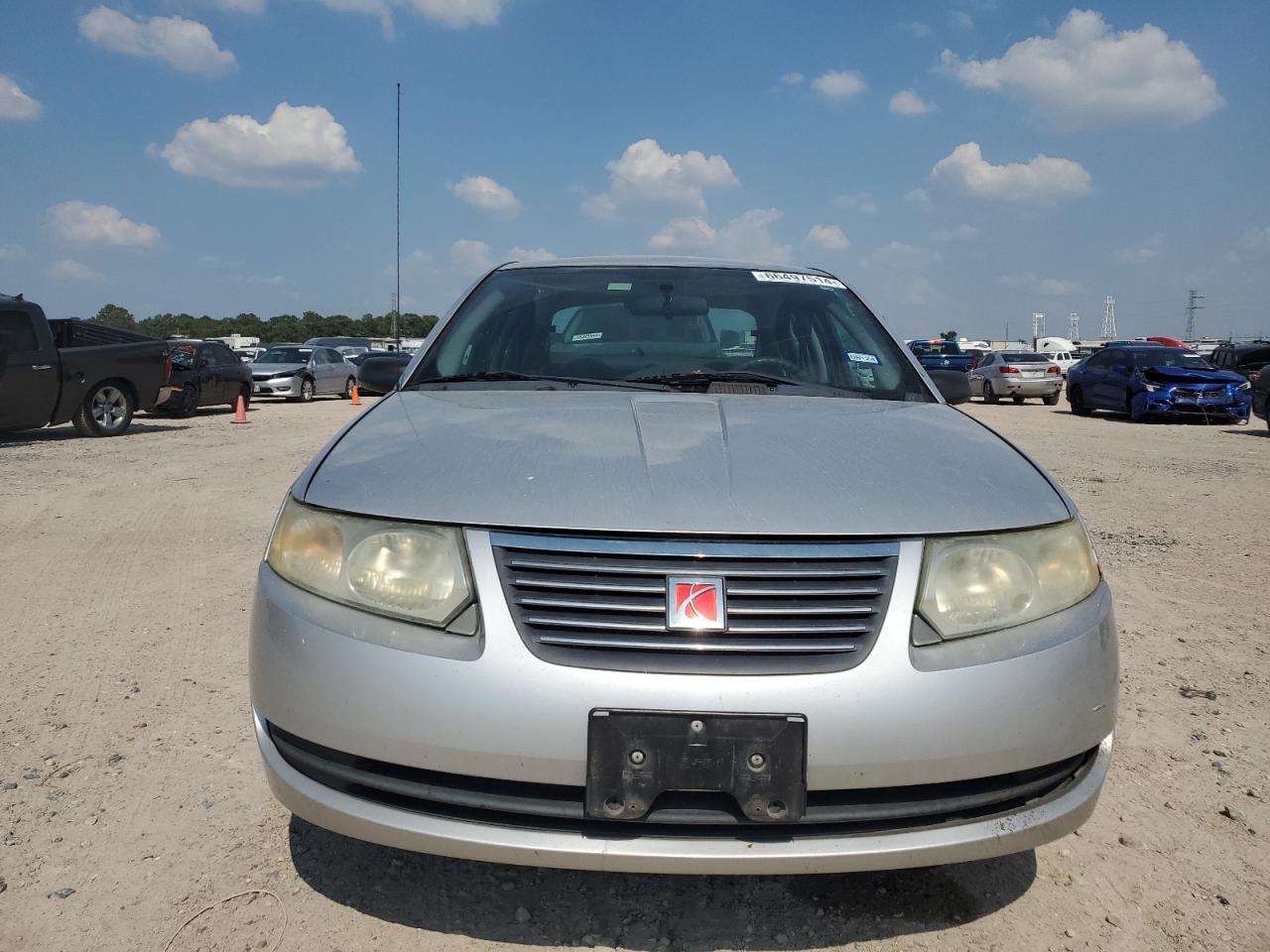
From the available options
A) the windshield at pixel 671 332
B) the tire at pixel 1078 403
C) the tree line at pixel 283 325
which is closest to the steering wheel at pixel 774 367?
the windshield at pixel 671 332

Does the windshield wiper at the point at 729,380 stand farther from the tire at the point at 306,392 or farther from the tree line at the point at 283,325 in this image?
the tree line at the point at 283,325

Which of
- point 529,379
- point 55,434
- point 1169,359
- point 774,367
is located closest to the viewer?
point 529,379

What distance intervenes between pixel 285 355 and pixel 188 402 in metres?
6.63

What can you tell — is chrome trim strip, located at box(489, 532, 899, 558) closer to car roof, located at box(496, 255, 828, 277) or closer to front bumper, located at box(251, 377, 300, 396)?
car roof, located at box(496, 255, 828, 277)

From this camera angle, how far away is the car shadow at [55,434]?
11.6 metres

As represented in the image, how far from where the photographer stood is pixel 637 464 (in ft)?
6.27

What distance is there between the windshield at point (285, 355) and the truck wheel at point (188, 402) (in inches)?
234

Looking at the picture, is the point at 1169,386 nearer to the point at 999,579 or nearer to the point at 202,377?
the point at 202,377

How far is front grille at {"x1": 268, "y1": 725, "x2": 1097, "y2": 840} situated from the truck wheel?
51.6 ft

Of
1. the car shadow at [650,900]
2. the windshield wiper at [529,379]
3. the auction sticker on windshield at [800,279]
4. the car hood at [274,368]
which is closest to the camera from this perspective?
the car shadow at [650,900]

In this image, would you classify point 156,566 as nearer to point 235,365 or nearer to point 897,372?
point 897,372

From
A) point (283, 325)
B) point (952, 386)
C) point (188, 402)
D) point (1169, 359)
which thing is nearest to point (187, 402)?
point (188, 402)

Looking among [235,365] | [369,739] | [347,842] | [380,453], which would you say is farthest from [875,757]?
[235,365]

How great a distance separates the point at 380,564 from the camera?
70.9 inches
